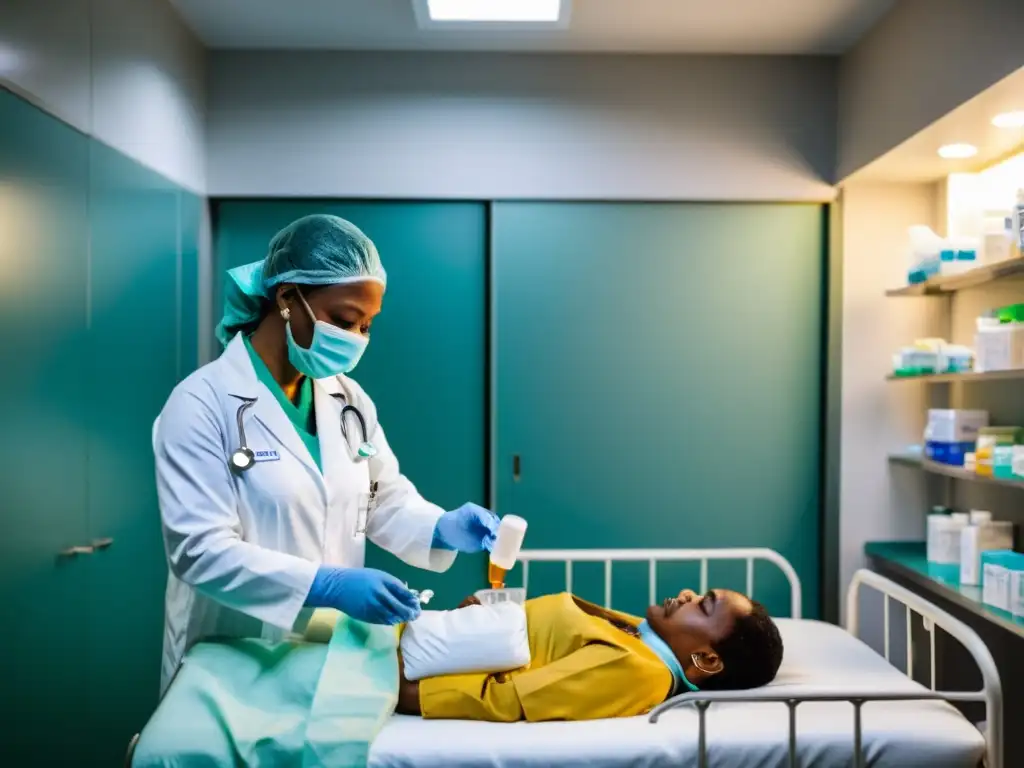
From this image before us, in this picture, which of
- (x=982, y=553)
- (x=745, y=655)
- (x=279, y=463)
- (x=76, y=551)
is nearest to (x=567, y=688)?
(x=745, y=655)

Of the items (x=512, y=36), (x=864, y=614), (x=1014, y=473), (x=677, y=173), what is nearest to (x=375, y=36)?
(x=512, y=36)

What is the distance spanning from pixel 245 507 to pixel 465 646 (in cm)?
50

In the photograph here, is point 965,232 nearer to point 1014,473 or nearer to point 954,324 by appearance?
point 954,324

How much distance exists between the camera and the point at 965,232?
3010 mm

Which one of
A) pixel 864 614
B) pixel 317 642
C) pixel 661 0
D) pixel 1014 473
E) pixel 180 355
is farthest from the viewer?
pixel 864 614

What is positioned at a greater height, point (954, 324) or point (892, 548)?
point (954, 324)

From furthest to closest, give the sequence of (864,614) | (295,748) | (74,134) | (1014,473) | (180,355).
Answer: (864,614) < (180,355) < (1014,473) < (74,134) < (295,748)

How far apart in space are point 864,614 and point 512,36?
2.34 metres

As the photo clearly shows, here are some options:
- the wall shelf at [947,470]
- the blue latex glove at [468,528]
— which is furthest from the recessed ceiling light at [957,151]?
the blue latex glove at [468,528]

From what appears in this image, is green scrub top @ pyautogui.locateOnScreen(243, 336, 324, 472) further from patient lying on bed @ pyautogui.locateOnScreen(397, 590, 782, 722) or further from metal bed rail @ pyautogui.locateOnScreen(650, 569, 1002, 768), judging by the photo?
metal bed rail @ pyautogui.locateOnScreen(650, 569, 1002, 768)

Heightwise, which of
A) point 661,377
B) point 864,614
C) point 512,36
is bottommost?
point 864,614

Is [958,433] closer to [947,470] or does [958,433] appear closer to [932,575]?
[947,470]

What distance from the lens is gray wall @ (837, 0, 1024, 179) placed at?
226 cm

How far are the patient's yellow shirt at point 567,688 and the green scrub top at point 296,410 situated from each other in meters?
0.52
